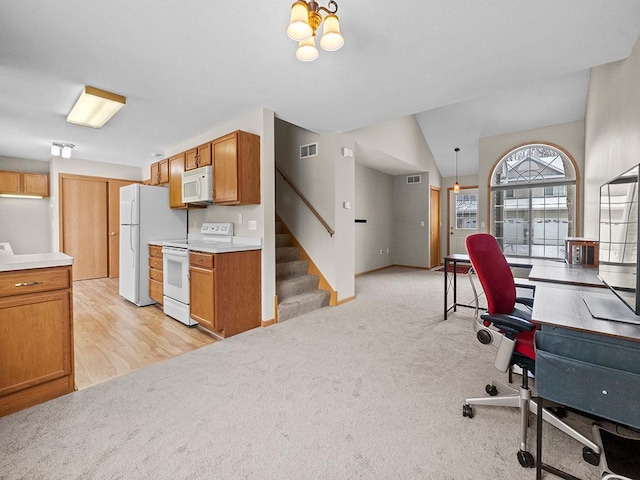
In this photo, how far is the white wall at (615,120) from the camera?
6.89ft

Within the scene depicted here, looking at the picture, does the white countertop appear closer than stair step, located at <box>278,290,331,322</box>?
Yes

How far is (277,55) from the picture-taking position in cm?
224

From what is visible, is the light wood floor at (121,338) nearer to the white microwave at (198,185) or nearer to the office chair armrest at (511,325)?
the white microwave at (198,185)

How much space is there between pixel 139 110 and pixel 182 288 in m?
2.08

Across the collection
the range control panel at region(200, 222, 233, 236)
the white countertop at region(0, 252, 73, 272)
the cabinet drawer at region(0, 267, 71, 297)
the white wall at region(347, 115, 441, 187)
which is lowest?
the cabinet drawer at region(0, 267, 71, 297)

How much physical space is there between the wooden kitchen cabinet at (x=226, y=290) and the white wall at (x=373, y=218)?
12.0 ft

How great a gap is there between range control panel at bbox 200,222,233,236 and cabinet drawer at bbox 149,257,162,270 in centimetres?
66

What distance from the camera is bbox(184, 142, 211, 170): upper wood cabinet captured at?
368 cm

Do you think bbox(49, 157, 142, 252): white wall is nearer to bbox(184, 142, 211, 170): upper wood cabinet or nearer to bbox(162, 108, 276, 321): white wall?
bbox(184, 142, 211, 170): upper wood cabinet

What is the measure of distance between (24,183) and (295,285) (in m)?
5.53

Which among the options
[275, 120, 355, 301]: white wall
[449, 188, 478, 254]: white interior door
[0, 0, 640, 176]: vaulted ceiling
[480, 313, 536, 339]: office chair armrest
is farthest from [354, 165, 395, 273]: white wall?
[480, 313, 536, 339]: office chair armrest

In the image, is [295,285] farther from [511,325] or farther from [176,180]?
[511,325]

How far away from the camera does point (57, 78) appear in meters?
2.63

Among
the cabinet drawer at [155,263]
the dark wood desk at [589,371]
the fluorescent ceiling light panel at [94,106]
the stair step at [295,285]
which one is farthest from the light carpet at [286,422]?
the fluorescent ceiling light panel at [94,106]
